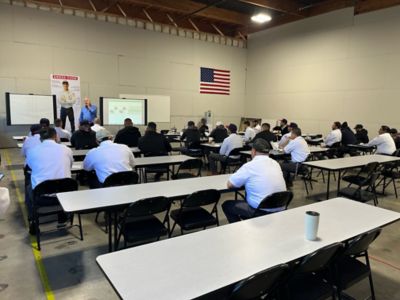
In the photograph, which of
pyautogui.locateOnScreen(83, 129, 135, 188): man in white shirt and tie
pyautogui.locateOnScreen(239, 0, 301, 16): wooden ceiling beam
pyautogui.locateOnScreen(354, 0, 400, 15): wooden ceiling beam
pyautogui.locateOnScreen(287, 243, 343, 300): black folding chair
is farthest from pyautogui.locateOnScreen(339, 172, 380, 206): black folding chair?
pyautogui.locateOnScreen(239, 0, 301, 16): wooden ceiling beam

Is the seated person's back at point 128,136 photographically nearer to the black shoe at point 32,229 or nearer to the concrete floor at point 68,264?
the concrete floor at point 68,264

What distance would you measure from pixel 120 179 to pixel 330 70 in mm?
10191

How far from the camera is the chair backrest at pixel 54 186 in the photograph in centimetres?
320

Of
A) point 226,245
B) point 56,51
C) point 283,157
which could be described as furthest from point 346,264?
point 56,51

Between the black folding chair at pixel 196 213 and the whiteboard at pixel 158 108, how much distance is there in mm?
9511

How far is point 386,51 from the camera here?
988 centimetres

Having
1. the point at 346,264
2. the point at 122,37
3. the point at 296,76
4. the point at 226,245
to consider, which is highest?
the point at 122,37

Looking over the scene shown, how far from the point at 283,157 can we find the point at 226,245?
458cm

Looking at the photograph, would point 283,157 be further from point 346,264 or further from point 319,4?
point 319,4

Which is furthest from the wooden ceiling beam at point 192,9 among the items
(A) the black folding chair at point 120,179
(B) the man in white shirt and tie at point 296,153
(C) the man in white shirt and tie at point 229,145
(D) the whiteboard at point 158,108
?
(A) the black folding chair at point 120,179

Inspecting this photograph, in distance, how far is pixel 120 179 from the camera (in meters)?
3.74

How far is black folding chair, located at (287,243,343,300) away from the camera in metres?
1.79

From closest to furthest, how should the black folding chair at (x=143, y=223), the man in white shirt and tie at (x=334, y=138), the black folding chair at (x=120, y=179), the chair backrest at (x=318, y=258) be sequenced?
the chair backrest at (x=318, y=258) → the black folding chair at (x=143, y=223) → the black folding chair at (x=120, y=179) → the man in white shirt and tie at (x=334, y=138)

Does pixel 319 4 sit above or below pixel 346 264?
above
